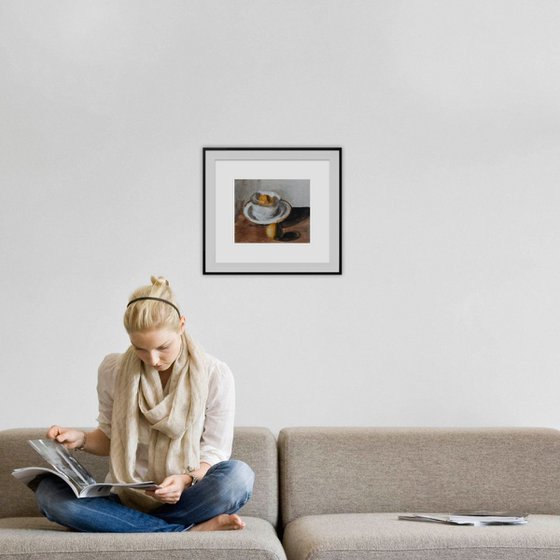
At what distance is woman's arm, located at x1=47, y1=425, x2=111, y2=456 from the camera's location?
104 inches

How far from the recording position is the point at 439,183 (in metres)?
3.45

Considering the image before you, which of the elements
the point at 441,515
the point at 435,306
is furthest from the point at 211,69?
the point at 441,515

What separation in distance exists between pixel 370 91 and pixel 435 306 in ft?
2.91

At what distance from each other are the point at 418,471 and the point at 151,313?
1096 millimetres

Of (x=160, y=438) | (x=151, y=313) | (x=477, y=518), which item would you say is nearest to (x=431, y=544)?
(x=477, y=518)

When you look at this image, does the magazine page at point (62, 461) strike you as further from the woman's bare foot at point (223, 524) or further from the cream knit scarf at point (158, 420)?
the woman's bare foot at point (223, 524)

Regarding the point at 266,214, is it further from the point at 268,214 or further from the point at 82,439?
the point at 82,439

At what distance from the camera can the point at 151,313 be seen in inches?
101

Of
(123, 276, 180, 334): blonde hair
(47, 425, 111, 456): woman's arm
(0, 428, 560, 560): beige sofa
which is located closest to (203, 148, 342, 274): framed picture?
(0, 428, 560, 560): beige sofa

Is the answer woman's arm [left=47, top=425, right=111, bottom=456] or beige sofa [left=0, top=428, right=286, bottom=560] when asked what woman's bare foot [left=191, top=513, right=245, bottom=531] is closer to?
beige sofa [left=0, top=428, right=286, bottom=560]

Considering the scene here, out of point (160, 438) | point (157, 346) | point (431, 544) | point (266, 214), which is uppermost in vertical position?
point (266, 214)

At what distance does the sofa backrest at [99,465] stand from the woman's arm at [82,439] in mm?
246

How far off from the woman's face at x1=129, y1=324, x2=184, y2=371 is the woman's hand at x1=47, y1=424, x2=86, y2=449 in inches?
A: 12.3

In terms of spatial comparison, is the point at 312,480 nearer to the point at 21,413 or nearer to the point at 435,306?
the point at 435,306
